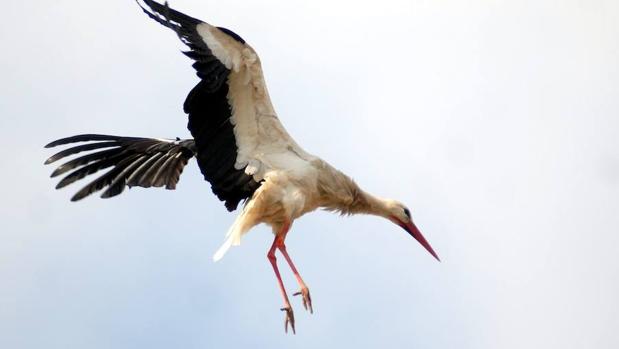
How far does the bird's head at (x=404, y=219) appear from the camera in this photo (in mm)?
12555

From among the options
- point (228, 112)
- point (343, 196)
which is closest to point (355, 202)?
point (343, 196)

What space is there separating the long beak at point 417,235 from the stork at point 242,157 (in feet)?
1.56

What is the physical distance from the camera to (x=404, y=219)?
1271cm

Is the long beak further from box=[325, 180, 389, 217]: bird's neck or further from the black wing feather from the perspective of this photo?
the black wing feather

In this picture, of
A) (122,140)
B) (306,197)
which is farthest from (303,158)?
(122,140)

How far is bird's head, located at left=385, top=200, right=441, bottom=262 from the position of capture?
41.2ft

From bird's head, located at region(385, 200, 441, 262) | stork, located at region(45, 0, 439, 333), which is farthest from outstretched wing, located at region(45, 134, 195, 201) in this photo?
bird's head, located at region(385, 200, 441, 262)

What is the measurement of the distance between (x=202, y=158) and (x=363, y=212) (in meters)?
1.54

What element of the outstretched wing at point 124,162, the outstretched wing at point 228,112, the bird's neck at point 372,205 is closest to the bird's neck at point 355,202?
the bird's neck at point 372,205

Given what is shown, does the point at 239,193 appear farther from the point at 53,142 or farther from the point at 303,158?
the point at 53,142

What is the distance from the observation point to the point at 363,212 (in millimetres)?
12250

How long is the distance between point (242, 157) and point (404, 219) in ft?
6.18

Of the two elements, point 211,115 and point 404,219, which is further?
point 404,219

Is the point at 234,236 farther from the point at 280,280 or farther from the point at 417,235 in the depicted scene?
the point at 417,235
